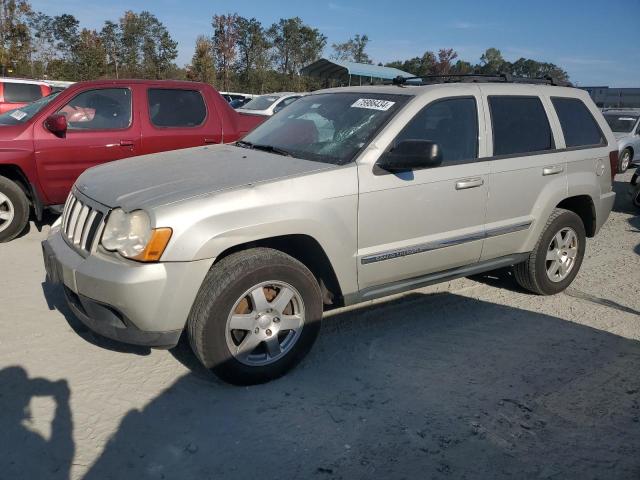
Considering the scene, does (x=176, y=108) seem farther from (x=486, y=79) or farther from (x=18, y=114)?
(x=486, y=79)

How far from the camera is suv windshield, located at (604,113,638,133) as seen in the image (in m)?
14.4

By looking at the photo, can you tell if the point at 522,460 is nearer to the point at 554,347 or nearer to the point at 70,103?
the point at 554,347

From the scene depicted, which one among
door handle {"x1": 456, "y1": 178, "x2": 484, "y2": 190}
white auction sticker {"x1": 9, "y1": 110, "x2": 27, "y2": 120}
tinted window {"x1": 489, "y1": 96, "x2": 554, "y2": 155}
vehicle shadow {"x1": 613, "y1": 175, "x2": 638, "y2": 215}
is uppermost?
white auction sticker {"x1": 9, "y1": 110, "x2": 27, "y2": 120}

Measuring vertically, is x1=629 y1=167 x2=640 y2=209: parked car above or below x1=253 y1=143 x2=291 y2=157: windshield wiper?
below

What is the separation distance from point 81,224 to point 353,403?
1.90 metres

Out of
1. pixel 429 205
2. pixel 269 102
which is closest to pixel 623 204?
pixel 429 205

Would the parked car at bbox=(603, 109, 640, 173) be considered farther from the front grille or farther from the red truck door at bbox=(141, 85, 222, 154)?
the front grille

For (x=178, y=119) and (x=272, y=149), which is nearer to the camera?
(x=272, y=149)

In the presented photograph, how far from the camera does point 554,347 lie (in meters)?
3.85

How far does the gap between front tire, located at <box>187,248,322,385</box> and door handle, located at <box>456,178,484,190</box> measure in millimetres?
1293

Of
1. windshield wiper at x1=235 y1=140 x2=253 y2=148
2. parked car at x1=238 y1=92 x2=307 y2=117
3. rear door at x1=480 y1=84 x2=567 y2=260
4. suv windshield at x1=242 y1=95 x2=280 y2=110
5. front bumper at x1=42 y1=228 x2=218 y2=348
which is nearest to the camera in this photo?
front bumper at x1=42 y1=228 x2=218 y2=348

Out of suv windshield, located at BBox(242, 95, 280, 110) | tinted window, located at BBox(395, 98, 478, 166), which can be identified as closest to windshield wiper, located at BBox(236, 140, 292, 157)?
tinted window, located at BBox(395, 98, 478, 166)

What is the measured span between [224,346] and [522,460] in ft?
5.43

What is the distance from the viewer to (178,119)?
6.58 meters
